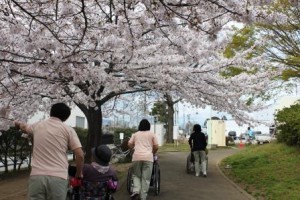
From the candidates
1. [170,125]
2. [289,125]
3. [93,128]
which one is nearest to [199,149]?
[93,128]

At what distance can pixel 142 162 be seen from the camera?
9.11m

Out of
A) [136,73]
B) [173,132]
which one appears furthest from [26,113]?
[173,132]

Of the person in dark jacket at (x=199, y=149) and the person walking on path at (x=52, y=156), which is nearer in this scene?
the person walking on path at (x=52, y=156)

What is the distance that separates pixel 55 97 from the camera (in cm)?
1166

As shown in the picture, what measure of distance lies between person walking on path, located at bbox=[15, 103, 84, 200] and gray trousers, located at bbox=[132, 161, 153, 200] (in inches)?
140

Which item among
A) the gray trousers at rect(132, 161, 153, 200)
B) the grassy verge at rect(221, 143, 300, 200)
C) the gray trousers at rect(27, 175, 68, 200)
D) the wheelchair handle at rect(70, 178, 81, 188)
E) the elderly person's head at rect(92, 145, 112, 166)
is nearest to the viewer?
the gray trousers at rect(27, 175, 68, 200)

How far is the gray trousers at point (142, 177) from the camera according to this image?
898 centimetres

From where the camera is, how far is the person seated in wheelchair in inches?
244

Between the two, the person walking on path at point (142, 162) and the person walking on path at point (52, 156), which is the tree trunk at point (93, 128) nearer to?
the person walking on path at point (142, 162)

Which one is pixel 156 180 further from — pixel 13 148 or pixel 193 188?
pixel 13 148

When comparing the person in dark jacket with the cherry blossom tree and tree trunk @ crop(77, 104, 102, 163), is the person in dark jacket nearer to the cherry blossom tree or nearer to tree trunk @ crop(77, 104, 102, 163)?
the cherry blossom tree

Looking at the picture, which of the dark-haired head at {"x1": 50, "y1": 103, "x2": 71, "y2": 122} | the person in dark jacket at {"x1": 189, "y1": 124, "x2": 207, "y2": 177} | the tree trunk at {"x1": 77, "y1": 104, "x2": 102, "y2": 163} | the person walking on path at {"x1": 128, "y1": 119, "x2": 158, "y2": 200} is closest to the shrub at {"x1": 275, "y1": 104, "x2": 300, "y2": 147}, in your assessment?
the person in dark jacket at {"x1": 189, "y1": 124, "x2": 207, "y2": 177}

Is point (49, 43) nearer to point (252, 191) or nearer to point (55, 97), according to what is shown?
point (55, 97)

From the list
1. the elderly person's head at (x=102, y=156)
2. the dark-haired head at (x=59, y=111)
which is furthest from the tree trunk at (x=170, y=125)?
the dark-haired head at (x=59, y=111)
